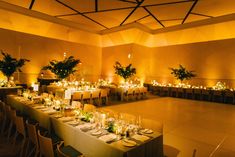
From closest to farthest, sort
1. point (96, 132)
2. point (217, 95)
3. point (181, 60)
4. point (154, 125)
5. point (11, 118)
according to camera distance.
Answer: point (96, 132), point (154, 125), point (11, 118), point (217, 95), point (181, 60)

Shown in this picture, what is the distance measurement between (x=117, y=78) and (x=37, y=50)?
6260 mm

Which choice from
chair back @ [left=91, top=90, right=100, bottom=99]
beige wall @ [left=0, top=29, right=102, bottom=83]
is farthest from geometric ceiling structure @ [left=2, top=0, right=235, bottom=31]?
chair back @ [left=91, top=90, right=100, bottom=99]

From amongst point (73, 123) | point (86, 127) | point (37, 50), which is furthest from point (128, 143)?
point (37, 50)

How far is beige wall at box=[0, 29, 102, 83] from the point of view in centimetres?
1029

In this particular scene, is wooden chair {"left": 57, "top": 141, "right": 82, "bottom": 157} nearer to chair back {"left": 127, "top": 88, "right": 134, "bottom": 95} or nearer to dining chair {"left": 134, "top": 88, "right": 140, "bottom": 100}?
chair back {"left": 127, "top": 88, "right": 134, "bottom": 95}

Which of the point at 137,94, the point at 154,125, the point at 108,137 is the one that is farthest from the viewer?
the point at 137,94

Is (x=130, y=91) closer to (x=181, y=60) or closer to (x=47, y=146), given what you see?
(x=181, y=60)

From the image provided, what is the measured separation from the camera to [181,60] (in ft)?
43.5

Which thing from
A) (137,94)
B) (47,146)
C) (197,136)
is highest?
(137,94)

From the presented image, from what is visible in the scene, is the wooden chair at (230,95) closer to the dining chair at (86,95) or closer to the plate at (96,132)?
the dining chair at (86,95)

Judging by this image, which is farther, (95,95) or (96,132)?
(95,95)

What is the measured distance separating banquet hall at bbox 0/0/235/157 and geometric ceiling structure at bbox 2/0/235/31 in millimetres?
57

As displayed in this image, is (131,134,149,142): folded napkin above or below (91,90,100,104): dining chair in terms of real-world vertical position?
below

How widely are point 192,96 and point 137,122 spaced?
9564mm
